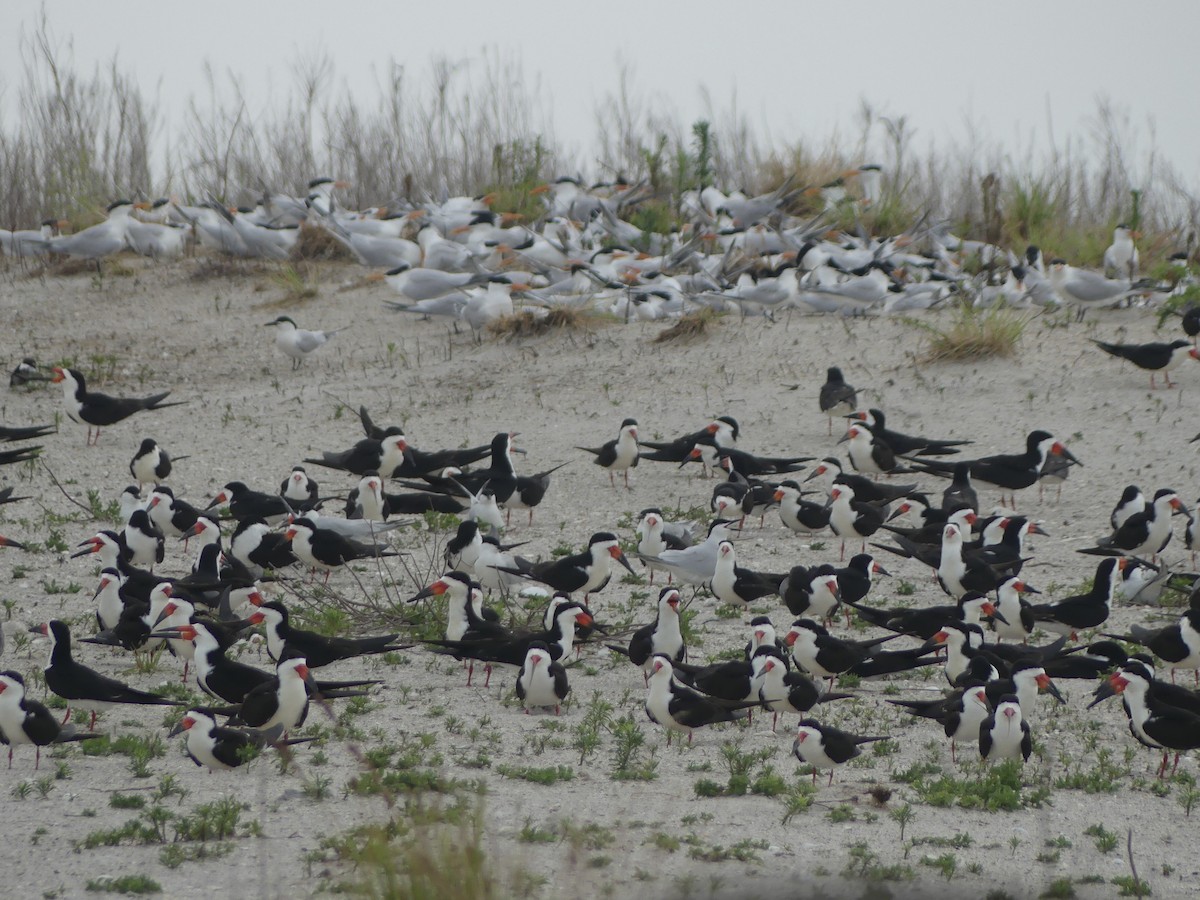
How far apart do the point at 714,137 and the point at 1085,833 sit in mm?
20366

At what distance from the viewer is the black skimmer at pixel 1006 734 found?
20.7 ft

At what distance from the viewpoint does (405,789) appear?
18.9ft

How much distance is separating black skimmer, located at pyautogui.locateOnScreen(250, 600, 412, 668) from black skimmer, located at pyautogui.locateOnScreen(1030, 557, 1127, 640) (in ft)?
12.4

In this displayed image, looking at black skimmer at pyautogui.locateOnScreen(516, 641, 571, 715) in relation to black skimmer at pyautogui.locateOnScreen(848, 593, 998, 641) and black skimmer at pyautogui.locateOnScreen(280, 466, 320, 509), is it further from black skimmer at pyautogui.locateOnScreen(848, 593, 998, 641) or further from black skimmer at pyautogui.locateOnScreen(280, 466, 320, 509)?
black skimmer at pyautogui.locateOnScreen(280, 466, 320, 509)

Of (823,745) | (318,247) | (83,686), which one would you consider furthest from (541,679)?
(318,247)

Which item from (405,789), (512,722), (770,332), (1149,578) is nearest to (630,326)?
(770,332)

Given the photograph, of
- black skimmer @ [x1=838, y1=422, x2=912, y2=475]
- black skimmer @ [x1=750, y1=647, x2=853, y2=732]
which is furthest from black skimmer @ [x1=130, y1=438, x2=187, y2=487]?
black skimmer @ [x1=750, y1=647, x2=853, y2=732]

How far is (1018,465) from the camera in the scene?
1080cm

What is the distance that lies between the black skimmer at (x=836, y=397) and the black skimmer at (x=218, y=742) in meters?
7.60

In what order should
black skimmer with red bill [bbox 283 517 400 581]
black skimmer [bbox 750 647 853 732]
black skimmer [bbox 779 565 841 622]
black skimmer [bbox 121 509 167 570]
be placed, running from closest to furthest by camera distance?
black skimmer [bbox 750 647 853 732]
black skimmer [bbox 779 565 841 622]
black skimmer with red bill [bbox 283 517 400 581]
black skimmer [bbox 121 509 167 570]

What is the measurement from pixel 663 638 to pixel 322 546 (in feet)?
9.07

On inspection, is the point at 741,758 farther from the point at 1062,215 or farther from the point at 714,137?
the point at 714,137

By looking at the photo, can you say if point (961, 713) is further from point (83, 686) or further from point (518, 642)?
point (83, 686)

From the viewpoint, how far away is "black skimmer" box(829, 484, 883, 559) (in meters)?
9.81
